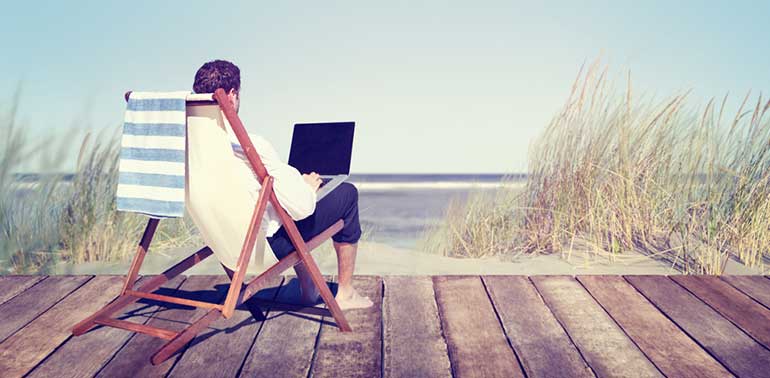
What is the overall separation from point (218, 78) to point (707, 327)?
7.55ft

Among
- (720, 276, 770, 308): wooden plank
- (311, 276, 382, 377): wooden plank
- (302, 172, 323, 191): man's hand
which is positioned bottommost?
(311, 276, 382, 377): wooden plank

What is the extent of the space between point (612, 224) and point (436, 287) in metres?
1.49

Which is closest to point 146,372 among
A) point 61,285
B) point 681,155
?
point 61,285

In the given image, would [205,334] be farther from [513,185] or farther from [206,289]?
[513,185]

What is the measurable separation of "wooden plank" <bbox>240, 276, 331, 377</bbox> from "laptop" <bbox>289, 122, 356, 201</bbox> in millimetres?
616

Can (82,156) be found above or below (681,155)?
below

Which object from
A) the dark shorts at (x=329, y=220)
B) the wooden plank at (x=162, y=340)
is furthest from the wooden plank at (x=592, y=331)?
the wooden plank at (x=162, y=340)

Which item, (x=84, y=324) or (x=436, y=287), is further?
(x=436, y=287)

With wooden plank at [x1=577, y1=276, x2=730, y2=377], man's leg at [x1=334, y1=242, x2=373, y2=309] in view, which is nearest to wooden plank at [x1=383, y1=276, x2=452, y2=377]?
man's leg at [x1=334, y1=242, x2=373, y2=309]

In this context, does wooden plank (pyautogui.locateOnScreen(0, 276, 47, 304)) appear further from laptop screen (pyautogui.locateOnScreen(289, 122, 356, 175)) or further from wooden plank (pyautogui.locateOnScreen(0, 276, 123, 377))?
laptop screen (pyautogui.locateOnScreen(289, 122, 356, 175))

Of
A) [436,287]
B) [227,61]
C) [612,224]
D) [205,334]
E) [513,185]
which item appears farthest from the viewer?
[513,185]

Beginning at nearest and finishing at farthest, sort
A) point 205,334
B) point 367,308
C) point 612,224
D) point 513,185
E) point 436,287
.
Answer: point 205,334 < point 367,308 < point 436,287 < point 612,224 < point 513,185

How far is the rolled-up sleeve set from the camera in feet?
7.98

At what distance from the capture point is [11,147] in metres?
4.38
